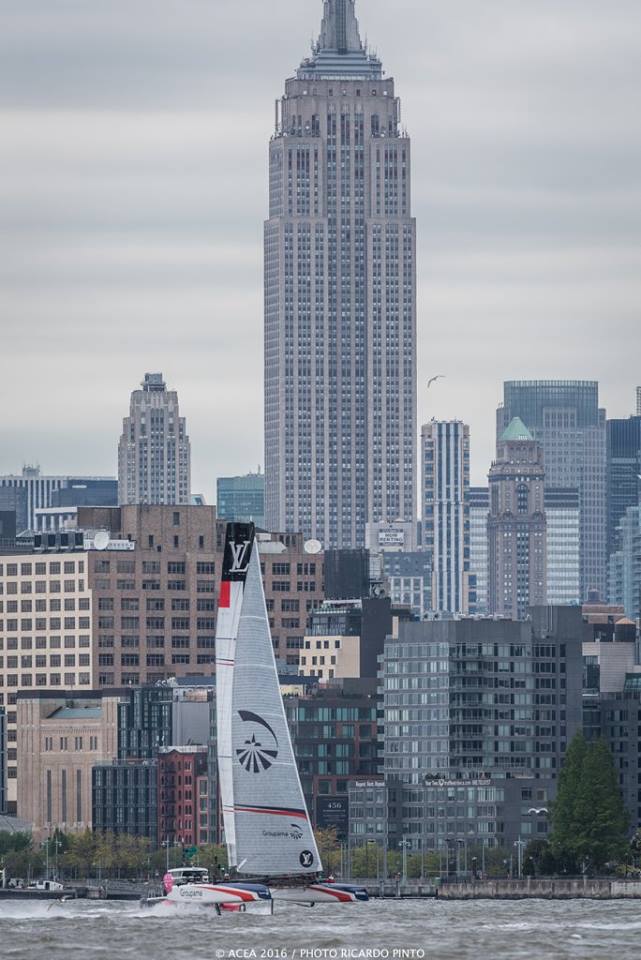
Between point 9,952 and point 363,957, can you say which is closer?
point 363,957

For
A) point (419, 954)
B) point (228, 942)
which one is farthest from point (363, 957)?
point (228, 942)

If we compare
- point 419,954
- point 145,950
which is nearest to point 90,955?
point 145,950

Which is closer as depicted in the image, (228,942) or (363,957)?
(363,957)

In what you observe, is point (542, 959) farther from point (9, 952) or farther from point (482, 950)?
point (9, 952)

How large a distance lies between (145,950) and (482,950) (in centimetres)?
1635

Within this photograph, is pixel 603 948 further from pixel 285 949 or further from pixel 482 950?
pixel 285 949

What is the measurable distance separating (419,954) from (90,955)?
16389 mm

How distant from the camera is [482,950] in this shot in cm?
19350

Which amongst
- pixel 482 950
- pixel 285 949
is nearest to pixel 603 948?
pixel 482 950

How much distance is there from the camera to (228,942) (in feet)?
644

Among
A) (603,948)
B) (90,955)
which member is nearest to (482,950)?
(603,948)

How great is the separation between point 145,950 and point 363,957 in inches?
766

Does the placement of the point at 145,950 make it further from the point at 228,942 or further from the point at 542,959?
the point at 542,959

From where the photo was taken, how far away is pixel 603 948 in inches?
7672
